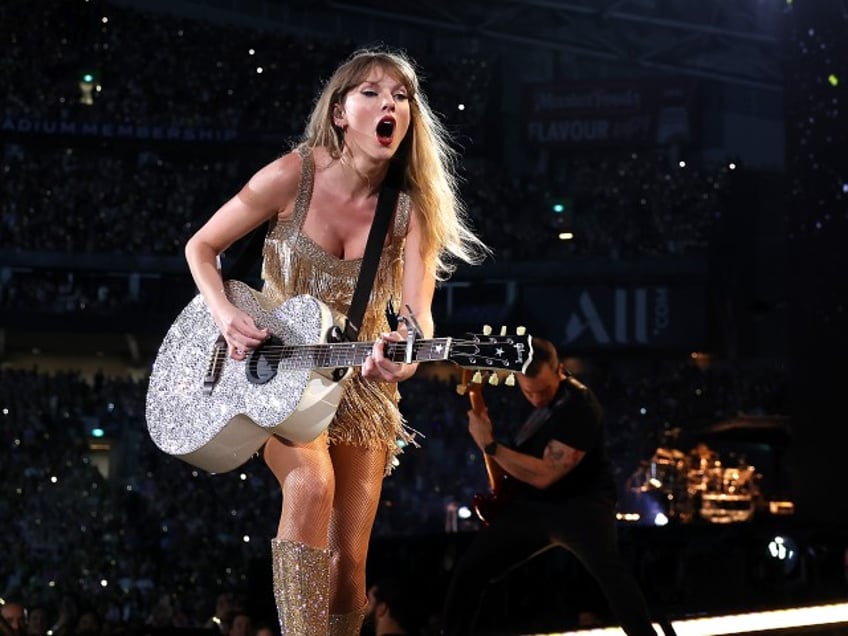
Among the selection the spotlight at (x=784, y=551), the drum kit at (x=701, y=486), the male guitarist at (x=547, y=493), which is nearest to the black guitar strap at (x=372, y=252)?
the male guitarist at (x=547, y=493)

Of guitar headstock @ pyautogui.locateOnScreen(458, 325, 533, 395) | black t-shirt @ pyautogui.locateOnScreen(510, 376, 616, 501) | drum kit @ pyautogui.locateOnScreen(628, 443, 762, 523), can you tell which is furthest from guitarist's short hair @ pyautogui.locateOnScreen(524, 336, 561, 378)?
drum kit @ pyautogui.locateOnScreen(628, 443, 762, 523)

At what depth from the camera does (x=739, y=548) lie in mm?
7270

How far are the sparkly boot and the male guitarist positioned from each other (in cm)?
154

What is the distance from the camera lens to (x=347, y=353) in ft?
9.18

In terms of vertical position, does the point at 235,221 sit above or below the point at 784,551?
above

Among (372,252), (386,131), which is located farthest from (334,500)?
(386,131)

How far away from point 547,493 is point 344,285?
5.81 ft

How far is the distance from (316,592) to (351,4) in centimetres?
2158

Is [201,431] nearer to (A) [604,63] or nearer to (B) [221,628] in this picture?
(B) [221,628]

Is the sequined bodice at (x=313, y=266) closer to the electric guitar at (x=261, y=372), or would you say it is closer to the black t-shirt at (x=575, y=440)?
the electric guitar at (x=261, y=372)

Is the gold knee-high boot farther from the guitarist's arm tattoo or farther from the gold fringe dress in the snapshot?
the guitarist's arm tattoo

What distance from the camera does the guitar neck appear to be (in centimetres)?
268

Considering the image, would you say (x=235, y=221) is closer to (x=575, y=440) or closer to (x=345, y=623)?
(x=345, y=623)

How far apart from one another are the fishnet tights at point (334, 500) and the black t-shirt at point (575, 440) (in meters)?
1.51
